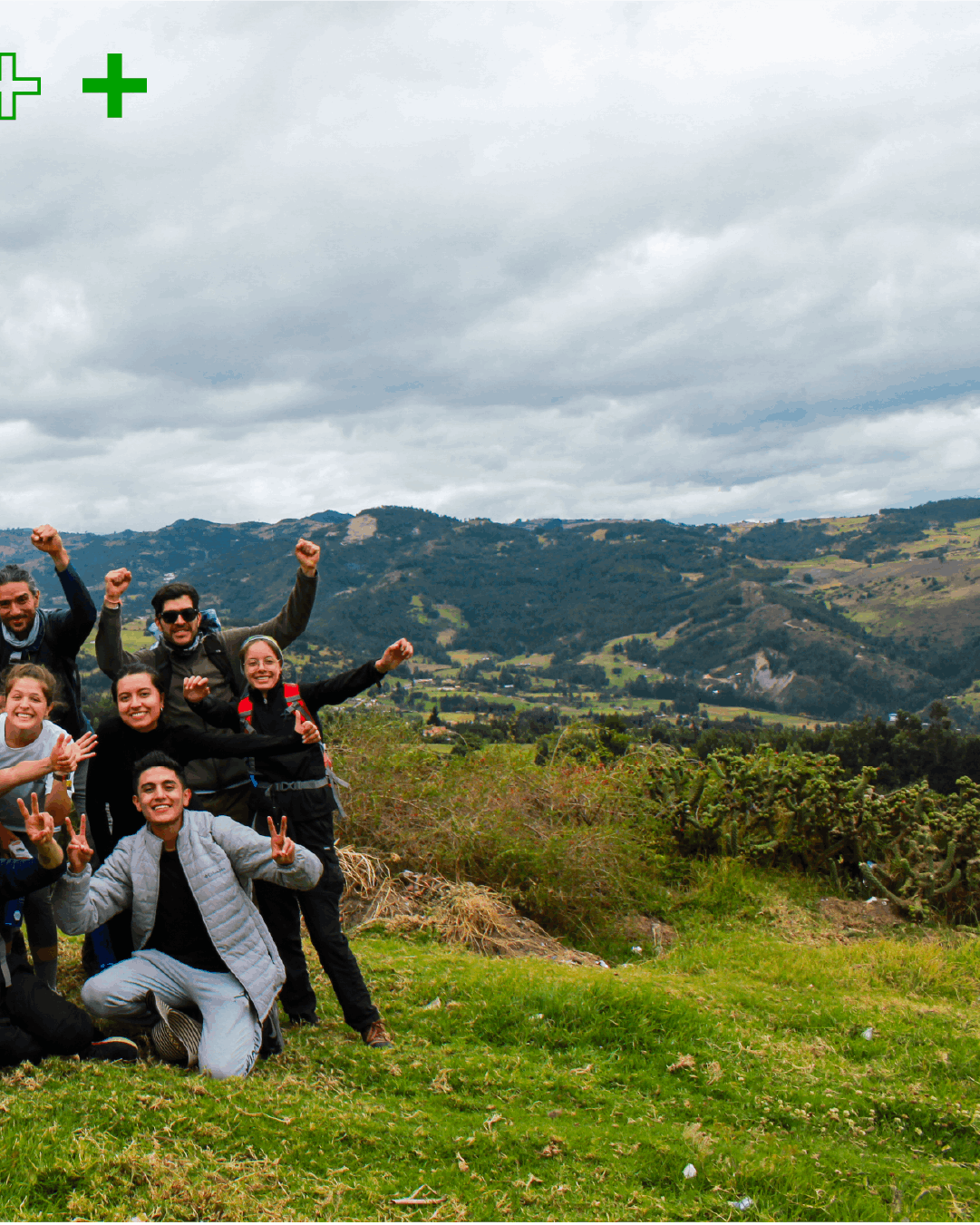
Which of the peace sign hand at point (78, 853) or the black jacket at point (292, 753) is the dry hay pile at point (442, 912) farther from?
the peace sign hand at point (78, 853)

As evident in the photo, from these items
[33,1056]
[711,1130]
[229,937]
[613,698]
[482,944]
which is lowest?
[613,698]

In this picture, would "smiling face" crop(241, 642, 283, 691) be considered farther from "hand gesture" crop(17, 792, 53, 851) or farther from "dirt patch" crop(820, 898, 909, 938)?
"dirt patch" crop(820, 898, 909, 938)

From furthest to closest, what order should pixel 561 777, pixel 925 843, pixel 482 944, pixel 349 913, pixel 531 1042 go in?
1. pixel 561 777
2. pixel 925 843
3. pixel 349 913
4. pixel 482 944
5. pixel 531 1042

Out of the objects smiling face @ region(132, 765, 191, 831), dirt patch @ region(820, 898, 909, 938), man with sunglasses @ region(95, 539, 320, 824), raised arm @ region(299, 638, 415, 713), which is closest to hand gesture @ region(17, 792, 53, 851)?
smiling face @ region(132, 765, 191, 831)

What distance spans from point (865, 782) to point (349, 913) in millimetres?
6951

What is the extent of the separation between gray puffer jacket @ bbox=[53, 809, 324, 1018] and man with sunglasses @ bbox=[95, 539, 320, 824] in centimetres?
45

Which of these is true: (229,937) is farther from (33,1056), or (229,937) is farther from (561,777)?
(561,777)

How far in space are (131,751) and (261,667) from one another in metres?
0.92

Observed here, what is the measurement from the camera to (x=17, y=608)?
5.26 m

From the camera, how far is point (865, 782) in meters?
10.7

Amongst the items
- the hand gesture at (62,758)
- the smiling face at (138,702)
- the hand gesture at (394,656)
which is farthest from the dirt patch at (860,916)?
the hand gesture at (62,758)

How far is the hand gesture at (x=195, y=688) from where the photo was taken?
5.03 metres

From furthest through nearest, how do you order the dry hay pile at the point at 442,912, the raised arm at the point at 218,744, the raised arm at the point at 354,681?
the dry hay pile at the point at 442,912, the raised arm at the point at 354,681, the raised arm at the point at 218,744

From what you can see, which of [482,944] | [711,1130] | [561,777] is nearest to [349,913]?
[482,944]
